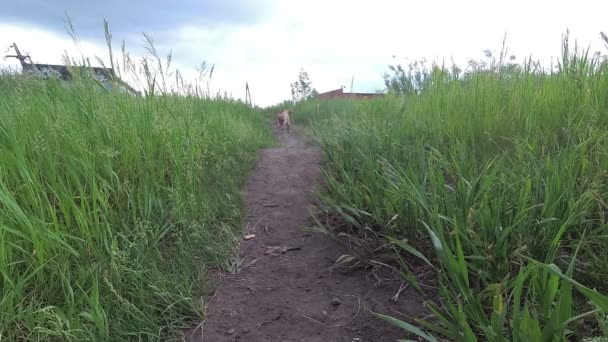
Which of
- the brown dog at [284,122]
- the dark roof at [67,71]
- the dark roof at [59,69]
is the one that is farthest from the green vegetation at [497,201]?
the brown dog at [284,122]

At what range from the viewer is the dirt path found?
156 cm

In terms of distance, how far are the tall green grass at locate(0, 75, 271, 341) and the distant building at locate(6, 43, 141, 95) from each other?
90mm

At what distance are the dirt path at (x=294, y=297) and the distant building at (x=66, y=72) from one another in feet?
4.34

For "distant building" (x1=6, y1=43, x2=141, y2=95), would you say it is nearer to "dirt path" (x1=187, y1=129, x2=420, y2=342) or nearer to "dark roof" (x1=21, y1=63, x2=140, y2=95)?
"dark roof" (x1=21, y1=63, x2=140, y2=95)

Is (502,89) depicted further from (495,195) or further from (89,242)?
(89,242)

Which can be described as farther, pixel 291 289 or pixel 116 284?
pixel 291 289

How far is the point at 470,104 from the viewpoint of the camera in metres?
3.00

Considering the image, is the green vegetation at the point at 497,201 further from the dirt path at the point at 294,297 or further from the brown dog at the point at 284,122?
the brown dog at the point at 284,122

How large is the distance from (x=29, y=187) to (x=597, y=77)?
10.8 ft

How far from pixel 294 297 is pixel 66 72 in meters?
2.36

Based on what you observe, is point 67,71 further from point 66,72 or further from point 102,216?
point 102,216

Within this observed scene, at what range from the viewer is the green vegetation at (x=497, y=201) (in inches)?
44.8

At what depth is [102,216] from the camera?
181 centimetres

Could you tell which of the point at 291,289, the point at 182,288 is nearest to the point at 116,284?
the point at 182,288
